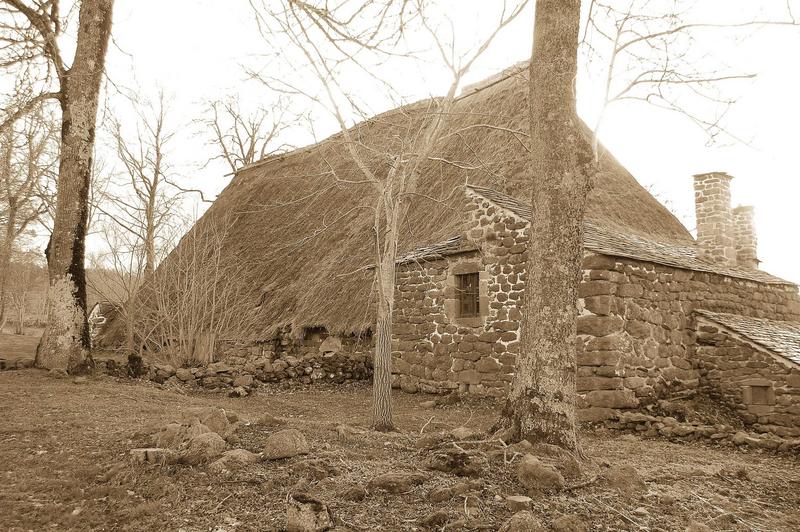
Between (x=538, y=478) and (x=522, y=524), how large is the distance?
833 mm

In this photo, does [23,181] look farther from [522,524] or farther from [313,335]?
[522,524]

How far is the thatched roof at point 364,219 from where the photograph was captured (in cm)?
1387

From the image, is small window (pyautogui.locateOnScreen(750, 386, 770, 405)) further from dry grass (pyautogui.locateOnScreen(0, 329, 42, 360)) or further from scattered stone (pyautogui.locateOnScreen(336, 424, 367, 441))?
dry grass (pyautogui.locateOnScreen(0, 329, 42, 360))

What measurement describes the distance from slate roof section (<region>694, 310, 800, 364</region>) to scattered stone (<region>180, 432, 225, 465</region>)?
8.79m

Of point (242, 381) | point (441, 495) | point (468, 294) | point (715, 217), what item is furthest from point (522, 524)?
point (715, 217)

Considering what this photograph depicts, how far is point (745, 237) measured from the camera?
1367 centimetres

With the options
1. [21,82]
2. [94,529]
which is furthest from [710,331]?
[21,82]

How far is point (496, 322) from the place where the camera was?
35.7ft

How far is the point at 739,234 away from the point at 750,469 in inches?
353

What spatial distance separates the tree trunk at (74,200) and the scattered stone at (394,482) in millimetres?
6654

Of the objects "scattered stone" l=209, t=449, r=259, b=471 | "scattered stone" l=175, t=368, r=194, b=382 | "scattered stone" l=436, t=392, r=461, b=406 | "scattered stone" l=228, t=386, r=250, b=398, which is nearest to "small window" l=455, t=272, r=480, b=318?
"scattered stone" l=436, t=392, r=461, b=406

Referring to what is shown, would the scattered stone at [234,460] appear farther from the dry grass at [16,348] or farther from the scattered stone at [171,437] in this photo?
the dry grass at [16,348]

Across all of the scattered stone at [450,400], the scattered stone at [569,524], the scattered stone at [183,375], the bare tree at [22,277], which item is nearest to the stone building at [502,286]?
the scattered stone at [450,400]

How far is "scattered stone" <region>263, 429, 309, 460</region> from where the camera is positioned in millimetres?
4848
